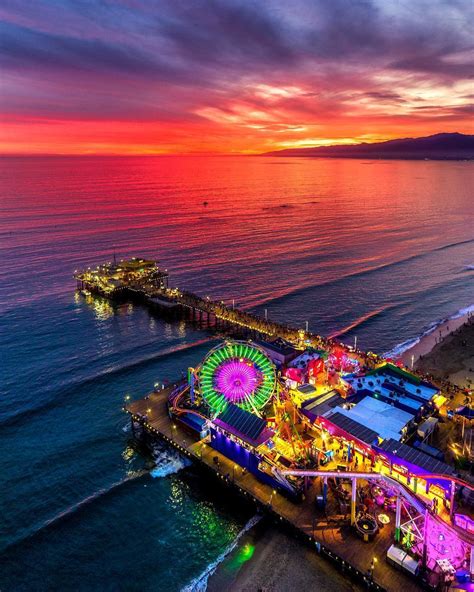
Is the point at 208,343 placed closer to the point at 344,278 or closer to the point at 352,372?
the point at 352,372

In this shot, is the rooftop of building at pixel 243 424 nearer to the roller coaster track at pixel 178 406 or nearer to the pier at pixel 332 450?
the pier at pixel 332 450

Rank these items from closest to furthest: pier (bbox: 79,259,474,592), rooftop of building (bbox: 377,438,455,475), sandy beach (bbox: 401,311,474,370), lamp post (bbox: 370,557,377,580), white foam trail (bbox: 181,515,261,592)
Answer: lamp post (bbox: 370,557,377,580) → pier (bbox: 79,259,474,592) → white foam trail (bbox: 181,515,261,592) → rooftop of building (bbox: 377,438,455,475) → sandy beach (bbox: 401,311,474,370)

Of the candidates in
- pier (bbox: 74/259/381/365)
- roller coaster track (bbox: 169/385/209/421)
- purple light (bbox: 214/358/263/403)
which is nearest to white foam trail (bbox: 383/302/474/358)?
pier (bbox: 74/259/381/365)

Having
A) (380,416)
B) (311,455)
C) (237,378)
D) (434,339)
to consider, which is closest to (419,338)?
(434,339)

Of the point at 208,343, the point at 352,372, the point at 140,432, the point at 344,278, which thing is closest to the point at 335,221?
the point at 344,278

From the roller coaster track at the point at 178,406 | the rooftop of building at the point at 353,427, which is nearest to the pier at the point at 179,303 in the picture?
the rooftop of building at the point at 353,427

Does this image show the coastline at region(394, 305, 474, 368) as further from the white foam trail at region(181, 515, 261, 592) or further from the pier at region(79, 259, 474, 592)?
the white foam trail at region(181, 515, 261, 592)

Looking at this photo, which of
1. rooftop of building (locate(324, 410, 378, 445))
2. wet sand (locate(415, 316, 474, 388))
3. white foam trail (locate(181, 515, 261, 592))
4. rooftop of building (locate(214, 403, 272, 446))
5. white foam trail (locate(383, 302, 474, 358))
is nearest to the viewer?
white foam trail (locate(181, 515, 261, 592))
